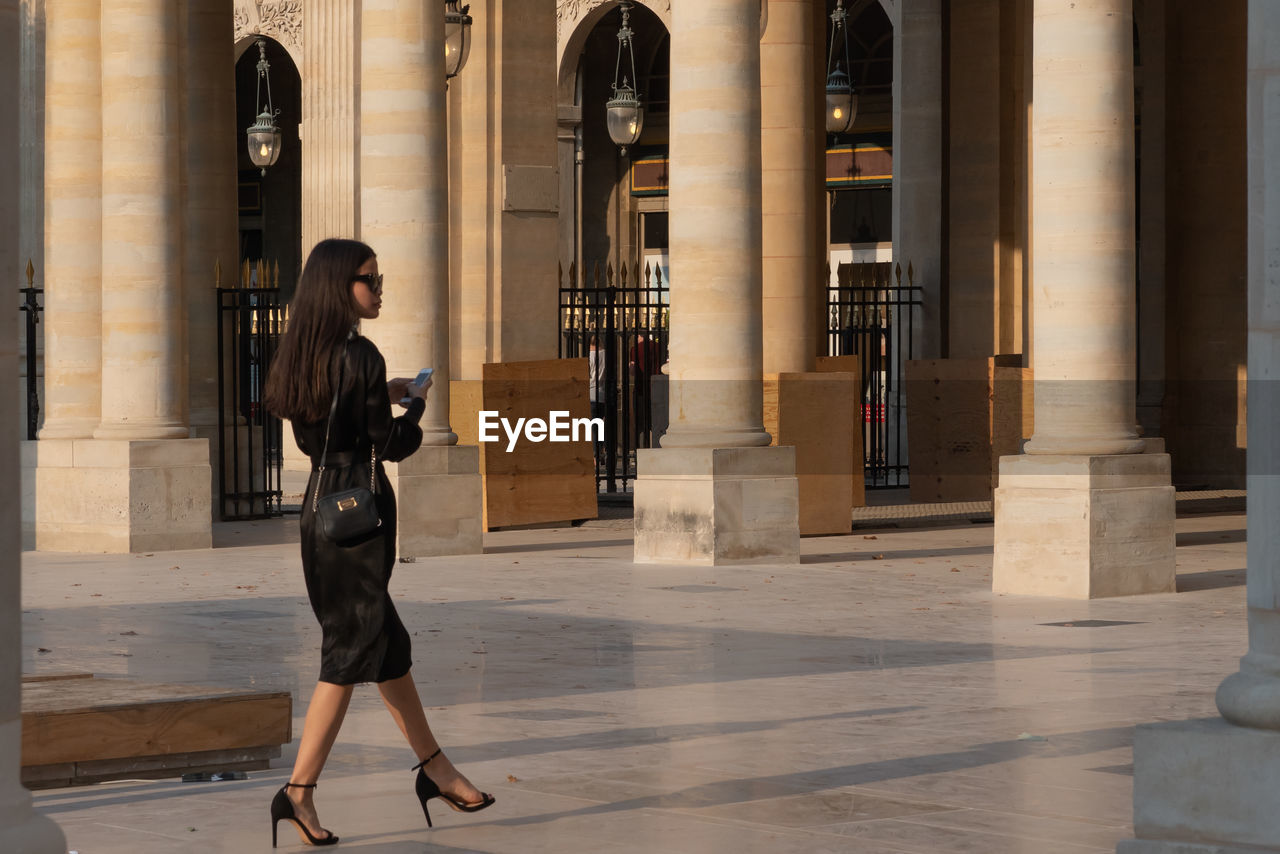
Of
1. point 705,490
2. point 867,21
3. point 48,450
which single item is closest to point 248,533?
point 48,450

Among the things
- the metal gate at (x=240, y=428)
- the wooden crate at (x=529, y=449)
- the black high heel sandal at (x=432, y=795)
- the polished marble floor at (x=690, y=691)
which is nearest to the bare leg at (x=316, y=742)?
the polished marble floor at (x=690, y=691)

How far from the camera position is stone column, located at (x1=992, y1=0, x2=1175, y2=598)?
1595cm

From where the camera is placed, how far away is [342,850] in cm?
709

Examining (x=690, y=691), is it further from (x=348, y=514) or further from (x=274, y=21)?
(x=274, y=21)

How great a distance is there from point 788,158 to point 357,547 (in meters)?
17.8

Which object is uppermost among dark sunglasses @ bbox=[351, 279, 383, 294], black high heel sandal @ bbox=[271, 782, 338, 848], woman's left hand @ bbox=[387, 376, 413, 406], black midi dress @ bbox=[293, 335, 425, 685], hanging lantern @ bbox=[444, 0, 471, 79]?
hanging lantern @ bbox=[444, 0, 471, 79]

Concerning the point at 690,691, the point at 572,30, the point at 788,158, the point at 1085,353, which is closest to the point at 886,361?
the point at 788,158

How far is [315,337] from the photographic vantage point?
745 cm

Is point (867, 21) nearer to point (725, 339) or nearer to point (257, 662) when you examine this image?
point (725, 339)

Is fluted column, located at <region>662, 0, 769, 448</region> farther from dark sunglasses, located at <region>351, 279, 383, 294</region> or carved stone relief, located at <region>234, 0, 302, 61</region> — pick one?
carved stone relief, located at <region>234, 0, 302, 61</region>

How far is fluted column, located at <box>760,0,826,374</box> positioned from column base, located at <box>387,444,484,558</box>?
5663mm


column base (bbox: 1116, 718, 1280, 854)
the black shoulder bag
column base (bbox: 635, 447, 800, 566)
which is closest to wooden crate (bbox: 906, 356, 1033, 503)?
column base (bbox: 635, 447, 800, 566)

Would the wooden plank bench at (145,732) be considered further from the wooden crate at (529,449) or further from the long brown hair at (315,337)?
the wooden crate at (529,449)

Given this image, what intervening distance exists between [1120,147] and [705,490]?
461 cm
